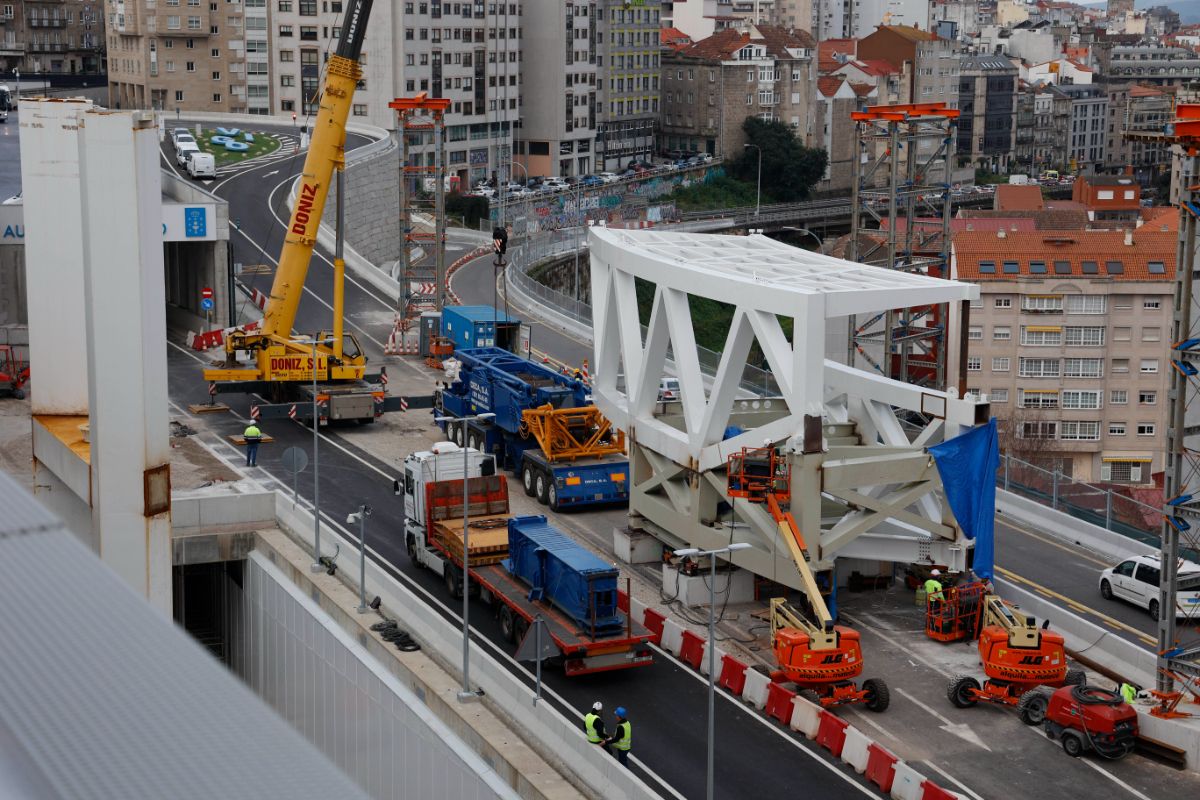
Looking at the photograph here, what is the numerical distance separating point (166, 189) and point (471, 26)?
77.8 meters

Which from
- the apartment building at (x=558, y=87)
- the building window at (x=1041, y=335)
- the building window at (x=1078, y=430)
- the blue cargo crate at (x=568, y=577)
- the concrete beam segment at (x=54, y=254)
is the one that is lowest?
the building window at (x=1078, y=430)

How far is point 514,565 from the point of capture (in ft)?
114

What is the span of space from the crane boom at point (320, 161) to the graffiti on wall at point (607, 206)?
65.7 metres

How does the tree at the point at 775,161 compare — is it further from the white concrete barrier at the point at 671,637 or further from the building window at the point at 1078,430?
the white concrete barrier at the point at 671,637

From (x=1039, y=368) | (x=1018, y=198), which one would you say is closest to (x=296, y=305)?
(x=1039, y=368)

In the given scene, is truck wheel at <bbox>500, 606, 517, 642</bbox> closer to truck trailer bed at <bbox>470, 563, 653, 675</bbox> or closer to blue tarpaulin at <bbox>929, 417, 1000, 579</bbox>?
truck trailer bed at <bbox>470, 563, 653, 675</bbox>

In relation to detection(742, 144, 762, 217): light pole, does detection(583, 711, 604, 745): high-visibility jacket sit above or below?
below

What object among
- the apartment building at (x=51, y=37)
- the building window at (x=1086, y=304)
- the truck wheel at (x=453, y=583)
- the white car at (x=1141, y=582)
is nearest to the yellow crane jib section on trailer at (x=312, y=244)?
the truck wheel at (x=453, y=583)

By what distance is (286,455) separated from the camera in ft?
115

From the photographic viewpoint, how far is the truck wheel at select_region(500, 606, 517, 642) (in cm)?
3372

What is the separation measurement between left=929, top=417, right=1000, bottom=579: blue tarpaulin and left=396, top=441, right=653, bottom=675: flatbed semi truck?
7349 mm

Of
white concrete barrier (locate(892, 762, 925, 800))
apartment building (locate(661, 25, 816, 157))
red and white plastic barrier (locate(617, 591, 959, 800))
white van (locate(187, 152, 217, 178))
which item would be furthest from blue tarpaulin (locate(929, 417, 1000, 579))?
apartment building (locate(661, 25, 816, 157))

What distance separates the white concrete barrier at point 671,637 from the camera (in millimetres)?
33969

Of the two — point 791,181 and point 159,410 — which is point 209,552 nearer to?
point 159,410
